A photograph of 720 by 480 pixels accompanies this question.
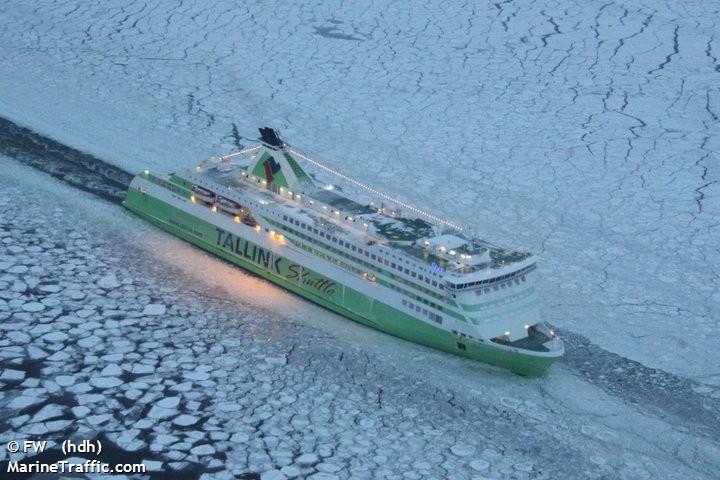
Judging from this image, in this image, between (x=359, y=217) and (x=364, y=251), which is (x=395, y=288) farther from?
(x=359, y=217)

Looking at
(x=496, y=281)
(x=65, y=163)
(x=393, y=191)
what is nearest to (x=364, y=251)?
(x=496, y=281)

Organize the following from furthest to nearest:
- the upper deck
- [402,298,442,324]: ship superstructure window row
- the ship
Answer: the upper deck < [402,298,442,324]: ship superstructure window row < the ship

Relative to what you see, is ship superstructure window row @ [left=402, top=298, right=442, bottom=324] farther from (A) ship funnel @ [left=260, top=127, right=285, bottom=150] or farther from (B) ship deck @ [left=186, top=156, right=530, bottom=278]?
(A) ship funnel @ [left=260, top=127, right=285, bottom=150]

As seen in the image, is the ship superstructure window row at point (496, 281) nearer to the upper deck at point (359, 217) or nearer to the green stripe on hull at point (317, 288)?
the upper deck at point (359, 217)

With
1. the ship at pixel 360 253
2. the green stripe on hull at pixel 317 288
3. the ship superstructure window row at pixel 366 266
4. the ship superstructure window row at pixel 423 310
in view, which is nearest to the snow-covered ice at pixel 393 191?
the green stripe on hull at pixel 317 288

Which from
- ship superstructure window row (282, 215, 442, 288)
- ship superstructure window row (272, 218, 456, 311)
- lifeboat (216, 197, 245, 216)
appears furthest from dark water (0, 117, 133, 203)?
ship superstructure window row (272, 218, 456, 311)

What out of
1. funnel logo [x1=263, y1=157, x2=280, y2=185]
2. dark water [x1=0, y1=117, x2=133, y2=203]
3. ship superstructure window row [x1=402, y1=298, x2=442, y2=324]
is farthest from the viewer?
dark water [x1=0, y1=117, x2=133, y2=203]

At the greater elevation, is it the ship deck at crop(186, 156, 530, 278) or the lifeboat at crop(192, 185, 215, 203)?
the ship deck at crop(186, 156, 530, 278)
